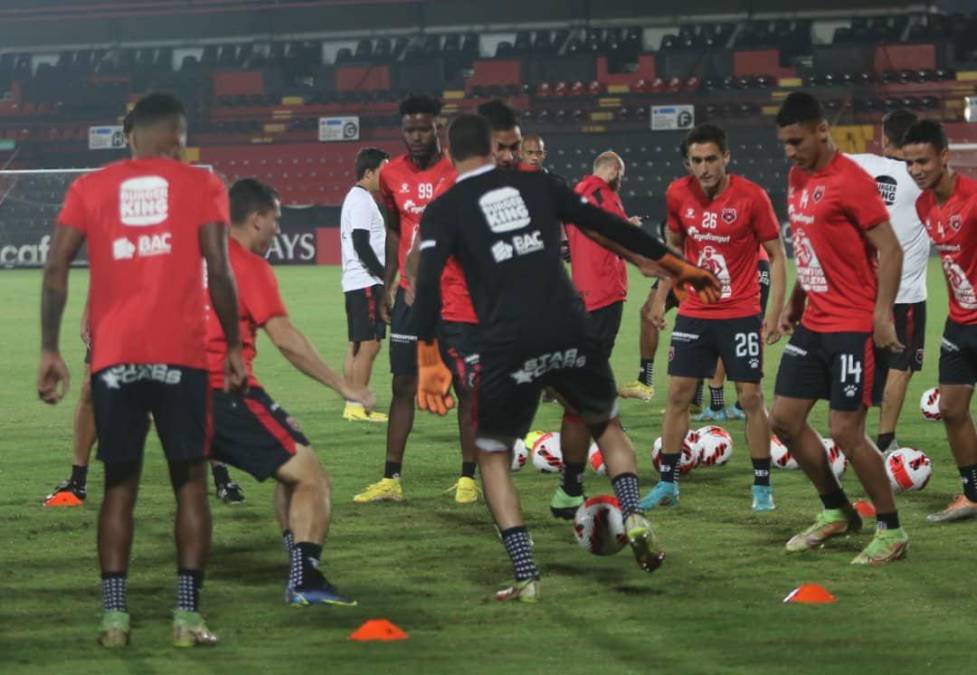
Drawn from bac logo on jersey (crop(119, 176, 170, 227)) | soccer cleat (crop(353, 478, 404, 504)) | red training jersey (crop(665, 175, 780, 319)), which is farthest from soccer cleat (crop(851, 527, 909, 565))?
bac logo on jersey (crop(119, 176, 170, 227))

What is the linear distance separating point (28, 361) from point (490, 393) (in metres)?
13.6

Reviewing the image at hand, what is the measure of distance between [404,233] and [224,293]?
4.07 meters

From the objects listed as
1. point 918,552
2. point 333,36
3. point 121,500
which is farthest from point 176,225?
point 333,36

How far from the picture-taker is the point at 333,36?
4903cm

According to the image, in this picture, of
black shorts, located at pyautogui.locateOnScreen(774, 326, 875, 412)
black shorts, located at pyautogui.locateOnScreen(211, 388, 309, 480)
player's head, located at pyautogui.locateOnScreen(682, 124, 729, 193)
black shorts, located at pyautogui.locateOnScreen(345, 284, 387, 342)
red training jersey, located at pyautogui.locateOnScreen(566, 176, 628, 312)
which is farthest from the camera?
Answer: black shorts, located at pyautogui.locateOnScreen(345, 284, 387, 342)

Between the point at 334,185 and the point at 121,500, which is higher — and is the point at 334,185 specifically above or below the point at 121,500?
above

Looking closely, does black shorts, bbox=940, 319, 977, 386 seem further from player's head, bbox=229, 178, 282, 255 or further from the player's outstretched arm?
the player's outstretched arm

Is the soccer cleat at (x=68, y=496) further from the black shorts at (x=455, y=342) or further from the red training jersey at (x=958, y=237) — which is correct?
the red training jersey at (x=958, y=237)

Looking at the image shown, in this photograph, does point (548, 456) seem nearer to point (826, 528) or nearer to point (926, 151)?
point (826, 528)

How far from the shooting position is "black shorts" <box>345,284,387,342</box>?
1452 centimetres

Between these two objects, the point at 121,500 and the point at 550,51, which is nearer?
the point at 121,500

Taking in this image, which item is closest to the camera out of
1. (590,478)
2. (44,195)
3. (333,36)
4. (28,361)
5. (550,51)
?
(590,478)

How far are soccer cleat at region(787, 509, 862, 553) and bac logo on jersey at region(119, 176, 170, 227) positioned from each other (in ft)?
12.1

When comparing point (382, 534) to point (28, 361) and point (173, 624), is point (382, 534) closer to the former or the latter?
point (173, 624)
